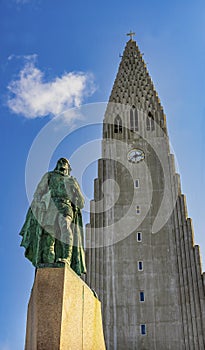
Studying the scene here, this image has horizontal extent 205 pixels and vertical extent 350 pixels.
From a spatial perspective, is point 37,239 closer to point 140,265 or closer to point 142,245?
point 140,265

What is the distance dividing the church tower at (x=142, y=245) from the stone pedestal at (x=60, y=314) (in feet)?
58.4

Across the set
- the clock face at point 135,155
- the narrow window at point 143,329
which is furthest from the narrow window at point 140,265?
the clock face at point 135,155

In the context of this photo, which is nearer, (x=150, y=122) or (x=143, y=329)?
(x=143, y=329)

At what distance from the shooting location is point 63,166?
25.3 ft

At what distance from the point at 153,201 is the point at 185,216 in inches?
97.2

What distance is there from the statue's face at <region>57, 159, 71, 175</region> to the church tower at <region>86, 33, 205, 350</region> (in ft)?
58.9

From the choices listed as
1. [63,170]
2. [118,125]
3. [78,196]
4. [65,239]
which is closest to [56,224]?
[65,239]

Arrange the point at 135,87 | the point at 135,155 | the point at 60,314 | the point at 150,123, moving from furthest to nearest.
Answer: the point at 135,87 → the point at 150,123 → the point at 135,155 → the point at 60,314

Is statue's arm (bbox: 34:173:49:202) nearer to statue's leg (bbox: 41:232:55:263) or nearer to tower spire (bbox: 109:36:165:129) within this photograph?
statue's leg (bbox: 41:232:55:263)

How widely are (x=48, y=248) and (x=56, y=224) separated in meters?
0.44

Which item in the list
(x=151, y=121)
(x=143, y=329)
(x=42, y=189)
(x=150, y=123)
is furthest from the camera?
(x=151, y=121)

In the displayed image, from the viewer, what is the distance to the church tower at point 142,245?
926 inches

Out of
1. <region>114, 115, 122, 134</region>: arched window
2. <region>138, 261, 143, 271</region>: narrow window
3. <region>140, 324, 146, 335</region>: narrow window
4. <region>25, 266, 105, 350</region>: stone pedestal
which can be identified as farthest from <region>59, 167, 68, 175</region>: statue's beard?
<region>114, 115, 122, 134</region>: arched window

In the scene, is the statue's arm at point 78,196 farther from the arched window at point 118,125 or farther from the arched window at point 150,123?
the arched window at point 150,123
